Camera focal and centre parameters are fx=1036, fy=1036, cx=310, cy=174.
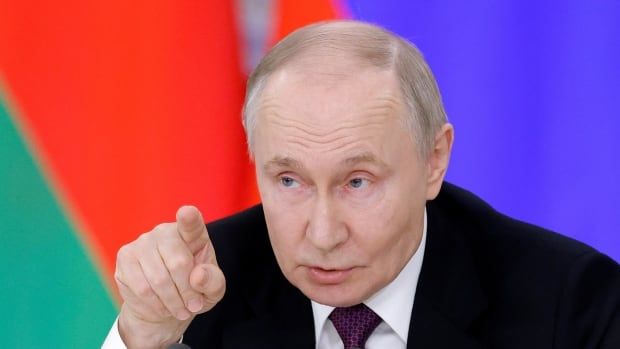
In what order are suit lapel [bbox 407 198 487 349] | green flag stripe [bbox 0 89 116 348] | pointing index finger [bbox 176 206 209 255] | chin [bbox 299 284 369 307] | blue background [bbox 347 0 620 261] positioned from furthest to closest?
green flag stripe [bbox 0 89 116 348], blue background [bbox 347 0 620 261], suit lapel [bbox 407 198 487 349], chin [bbox 299 284 369 307], pointing index finger [bbox 176 206 209 255]

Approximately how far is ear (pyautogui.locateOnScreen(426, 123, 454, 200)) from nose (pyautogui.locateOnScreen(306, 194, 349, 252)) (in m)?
0.30

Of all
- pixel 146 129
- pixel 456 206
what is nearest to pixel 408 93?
pixel 456 206

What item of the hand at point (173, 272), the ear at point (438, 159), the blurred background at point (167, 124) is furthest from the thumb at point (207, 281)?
the blurred background at point (167, 124)

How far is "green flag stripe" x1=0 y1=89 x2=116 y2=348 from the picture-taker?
9.76ft

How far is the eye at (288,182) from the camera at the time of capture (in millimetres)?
2057

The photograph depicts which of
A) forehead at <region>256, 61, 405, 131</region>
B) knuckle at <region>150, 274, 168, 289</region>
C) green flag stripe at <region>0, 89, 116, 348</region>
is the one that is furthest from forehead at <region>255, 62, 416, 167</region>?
green flag stripe at <region>0, 89, 116, 348</region>

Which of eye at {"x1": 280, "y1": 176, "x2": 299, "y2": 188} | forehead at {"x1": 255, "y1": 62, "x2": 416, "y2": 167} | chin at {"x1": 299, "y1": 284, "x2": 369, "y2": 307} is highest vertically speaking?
forehead at {"x1": 255, "y1": 62, "x2": 416, "y2": 167}

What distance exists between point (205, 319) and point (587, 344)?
0.84 metres

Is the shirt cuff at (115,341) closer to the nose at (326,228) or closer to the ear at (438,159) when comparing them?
the nose at (326,228)

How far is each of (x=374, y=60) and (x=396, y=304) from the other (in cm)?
55

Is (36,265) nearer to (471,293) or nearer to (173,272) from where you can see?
(173,272)

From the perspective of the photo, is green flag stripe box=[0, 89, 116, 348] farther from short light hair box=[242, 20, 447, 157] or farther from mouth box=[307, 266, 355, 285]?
mouth box=[307, 266, 355, 285]

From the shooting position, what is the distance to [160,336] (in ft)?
6.89

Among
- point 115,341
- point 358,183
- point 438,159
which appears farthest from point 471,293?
point 115,341
